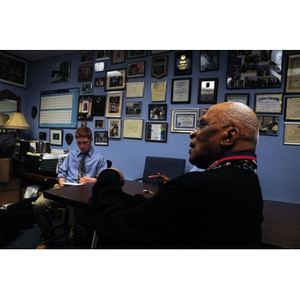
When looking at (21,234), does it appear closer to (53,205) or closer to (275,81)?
(53,205)

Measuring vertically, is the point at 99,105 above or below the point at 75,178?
above

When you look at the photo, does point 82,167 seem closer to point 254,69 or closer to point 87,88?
point 87,88

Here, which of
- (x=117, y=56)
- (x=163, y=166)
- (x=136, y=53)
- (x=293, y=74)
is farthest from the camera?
(x=117, y=56)

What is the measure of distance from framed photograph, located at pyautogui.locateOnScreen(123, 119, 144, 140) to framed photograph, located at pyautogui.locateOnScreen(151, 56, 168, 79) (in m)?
0.59

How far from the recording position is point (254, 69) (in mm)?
2107

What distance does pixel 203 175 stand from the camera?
23.7 inches

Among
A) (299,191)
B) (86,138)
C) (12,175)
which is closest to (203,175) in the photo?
(86,138)

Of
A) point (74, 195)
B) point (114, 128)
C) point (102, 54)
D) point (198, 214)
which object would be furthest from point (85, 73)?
point (198, 214)

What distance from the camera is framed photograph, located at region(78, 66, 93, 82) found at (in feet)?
9.85

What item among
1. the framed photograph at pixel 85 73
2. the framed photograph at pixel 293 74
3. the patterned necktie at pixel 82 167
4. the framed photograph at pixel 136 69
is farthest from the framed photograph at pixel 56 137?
the framed photograph at pixel 293 74

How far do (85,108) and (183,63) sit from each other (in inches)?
59.1

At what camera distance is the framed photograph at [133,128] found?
8.81 feet

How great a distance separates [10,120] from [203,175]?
317 cm

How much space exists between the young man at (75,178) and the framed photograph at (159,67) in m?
1.11
